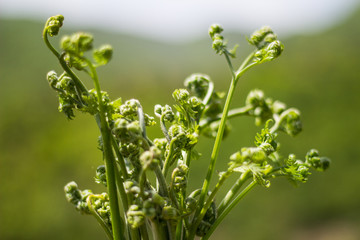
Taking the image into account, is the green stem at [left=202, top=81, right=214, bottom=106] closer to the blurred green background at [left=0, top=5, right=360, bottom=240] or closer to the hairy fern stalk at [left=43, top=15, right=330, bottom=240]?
the hairy fern stalk at [left=43, top=15, right=330, bottom=240]

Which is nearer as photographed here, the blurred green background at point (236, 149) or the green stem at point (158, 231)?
the green stem at point (158, 231)

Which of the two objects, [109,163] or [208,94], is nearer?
[109,163]

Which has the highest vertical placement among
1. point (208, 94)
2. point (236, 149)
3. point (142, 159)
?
point (236, 149)

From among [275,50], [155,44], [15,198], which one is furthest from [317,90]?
[155,44]

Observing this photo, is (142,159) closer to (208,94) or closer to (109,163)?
(109,163)

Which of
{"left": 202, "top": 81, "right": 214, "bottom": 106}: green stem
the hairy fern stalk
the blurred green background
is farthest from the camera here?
the blurred green background

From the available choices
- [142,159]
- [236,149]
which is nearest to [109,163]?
[142,159]

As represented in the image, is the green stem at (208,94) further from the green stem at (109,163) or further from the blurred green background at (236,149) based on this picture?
the blurred green background at (236,149)

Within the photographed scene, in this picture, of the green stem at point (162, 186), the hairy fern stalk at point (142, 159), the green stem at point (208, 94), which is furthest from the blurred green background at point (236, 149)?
the green stem at point (162, 186)

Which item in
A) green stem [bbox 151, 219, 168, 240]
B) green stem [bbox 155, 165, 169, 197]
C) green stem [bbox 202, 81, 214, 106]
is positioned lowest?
green stem [bbox 151, 219, 168, 240]

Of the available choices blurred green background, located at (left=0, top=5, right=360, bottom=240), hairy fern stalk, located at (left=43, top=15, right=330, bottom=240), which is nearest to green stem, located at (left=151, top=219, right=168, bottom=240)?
hairy fern stalk, located at (left=43, top=15, right=330, bottom=240)

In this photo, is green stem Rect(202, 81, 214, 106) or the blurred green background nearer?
green stem Rect(202, 81, 214, 106)

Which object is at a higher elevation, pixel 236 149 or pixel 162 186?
pixel 236 149

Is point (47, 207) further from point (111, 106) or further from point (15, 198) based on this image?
point (111, 106)
